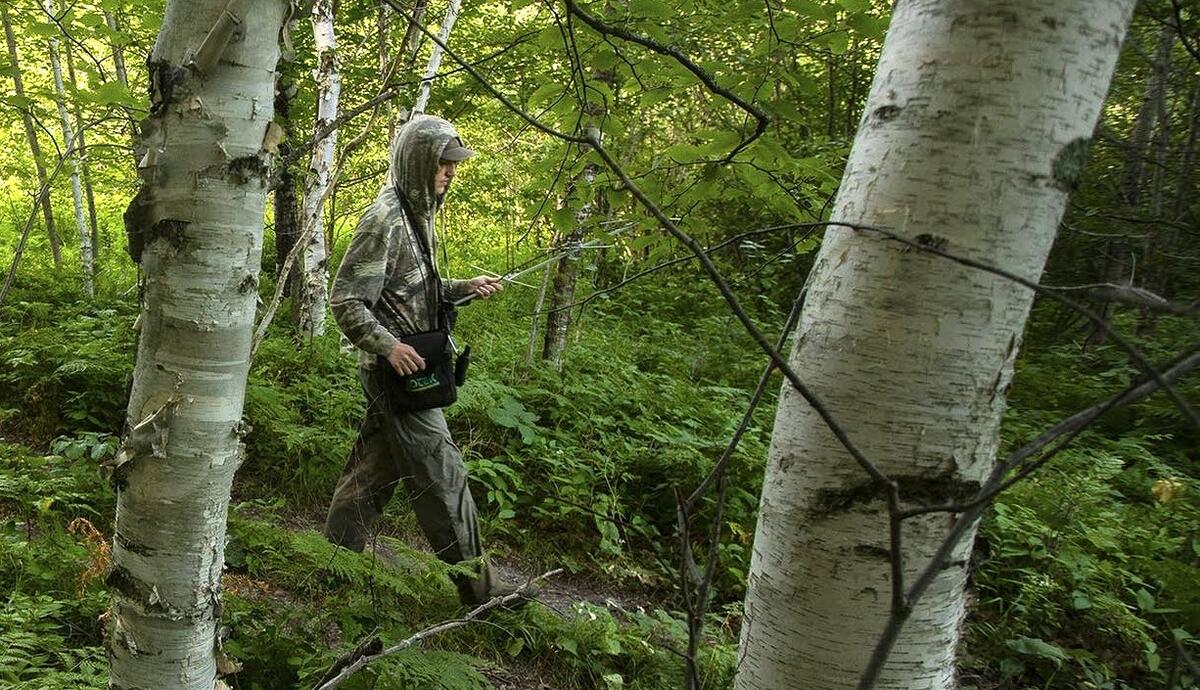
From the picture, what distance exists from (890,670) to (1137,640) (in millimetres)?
3997

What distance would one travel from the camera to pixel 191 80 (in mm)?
1201

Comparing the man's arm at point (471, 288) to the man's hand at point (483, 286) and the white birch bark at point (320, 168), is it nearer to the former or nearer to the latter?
the man's hand at point (483, 286)

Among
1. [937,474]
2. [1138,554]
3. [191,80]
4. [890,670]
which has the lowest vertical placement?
[1138,554]

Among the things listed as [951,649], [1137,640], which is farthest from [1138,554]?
[951,649]

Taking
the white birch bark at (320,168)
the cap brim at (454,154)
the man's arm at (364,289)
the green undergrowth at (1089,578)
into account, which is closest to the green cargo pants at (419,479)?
the man's arm at (364,289)

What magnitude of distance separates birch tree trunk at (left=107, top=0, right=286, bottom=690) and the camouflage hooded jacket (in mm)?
1844

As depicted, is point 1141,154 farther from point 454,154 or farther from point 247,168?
point 247,168

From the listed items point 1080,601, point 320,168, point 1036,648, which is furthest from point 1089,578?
point 320,168

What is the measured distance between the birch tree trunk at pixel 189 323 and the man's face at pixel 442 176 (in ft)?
6.94

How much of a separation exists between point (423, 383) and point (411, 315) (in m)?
0.37

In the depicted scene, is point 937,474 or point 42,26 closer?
point 937,474

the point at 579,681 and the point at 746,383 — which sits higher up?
the point at 746,383

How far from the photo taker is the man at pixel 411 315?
328 centimetres

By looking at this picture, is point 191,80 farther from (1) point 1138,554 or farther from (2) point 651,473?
(1) point 1138,554
